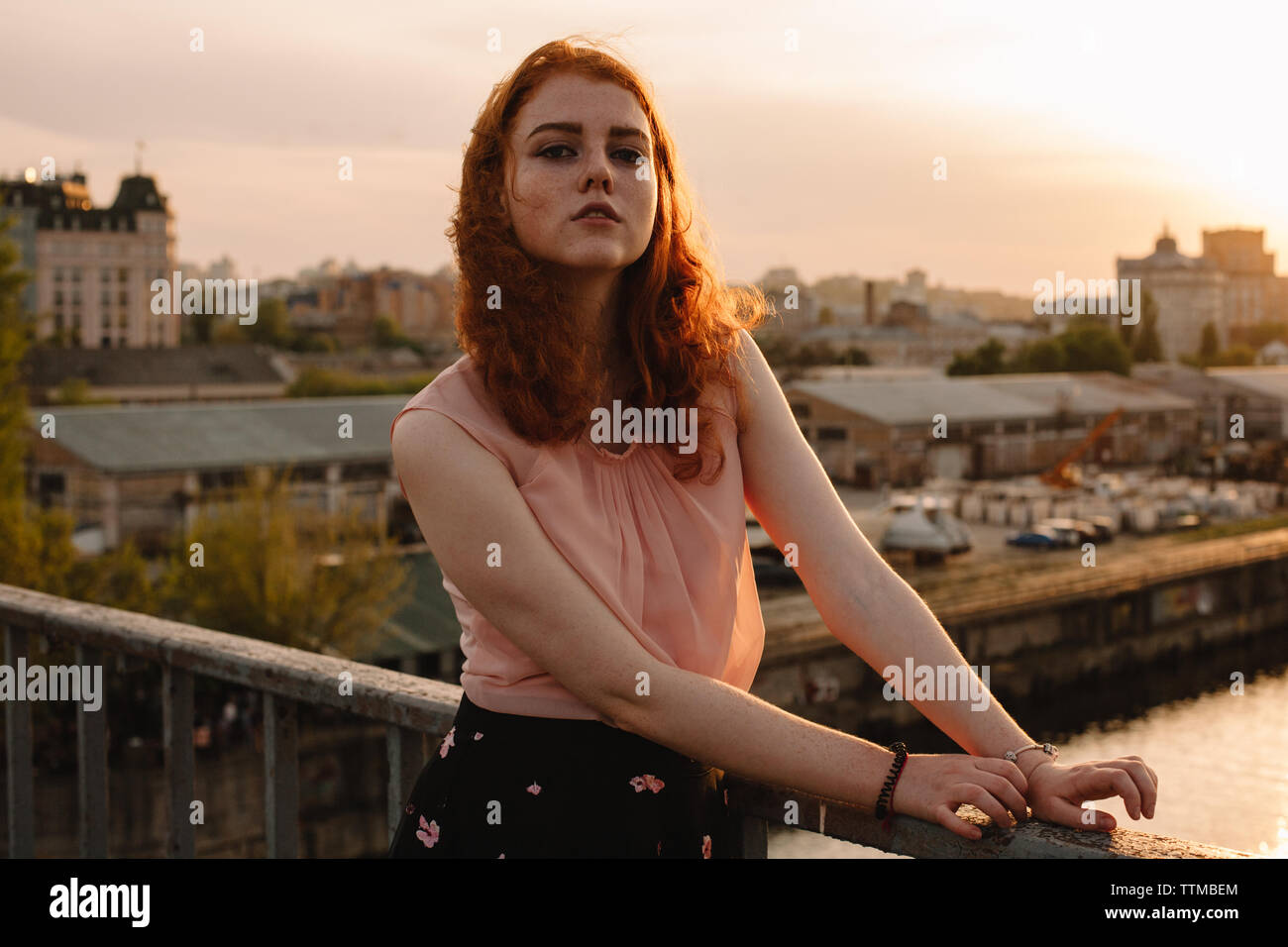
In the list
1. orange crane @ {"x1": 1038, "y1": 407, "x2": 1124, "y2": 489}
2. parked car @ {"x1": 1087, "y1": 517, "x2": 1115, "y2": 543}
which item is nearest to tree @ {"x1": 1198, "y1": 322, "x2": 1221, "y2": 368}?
orange crane @ {"x1": 1038, "y1": 407, "x2": 1124, "y2": 489}

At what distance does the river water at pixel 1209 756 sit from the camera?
2128 cm

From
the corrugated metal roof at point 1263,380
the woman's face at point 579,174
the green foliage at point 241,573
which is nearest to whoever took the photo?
the woman's face at point 579,174

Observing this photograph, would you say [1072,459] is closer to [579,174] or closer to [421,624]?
[421,624]

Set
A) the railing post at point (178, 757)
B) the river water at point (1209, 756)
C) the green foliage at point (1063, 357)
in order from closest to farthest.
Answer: the railing post at point (178, 757)
the river water at point (1209, 756)
the green foliage at point (1063, 357)

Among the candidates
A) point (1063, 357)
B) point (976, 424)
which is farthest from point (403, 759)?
point (1063, 357)

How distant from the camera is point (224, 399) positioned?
161ft

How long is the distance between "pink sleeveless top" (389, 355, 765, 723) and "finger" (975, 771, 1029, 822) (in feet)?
0.84

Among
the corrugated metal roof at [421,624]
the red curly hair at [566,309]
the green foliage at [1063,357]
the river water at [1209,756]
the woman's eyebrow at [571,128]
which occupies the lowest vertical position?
the river water at [1209,756]

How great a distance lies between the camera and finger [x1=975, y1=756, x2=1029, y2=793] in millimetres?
1324

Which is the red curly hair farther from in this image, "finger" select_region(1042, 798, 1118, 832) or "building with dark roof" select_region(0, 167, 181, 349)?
"building with dark roof" select_region(0, 167, 181, 349)

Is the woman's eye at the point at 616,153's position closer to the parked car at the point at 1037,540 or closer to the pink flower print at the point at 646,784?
the pink flower print at the point at 646,784

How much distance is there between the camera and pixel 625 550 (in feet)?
4.77

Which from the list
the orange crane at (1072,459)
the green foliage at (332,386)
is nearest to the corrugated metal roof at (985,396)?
the orange crane at (1072,459)

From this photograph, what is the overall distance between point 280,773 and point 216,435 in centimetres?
2623
